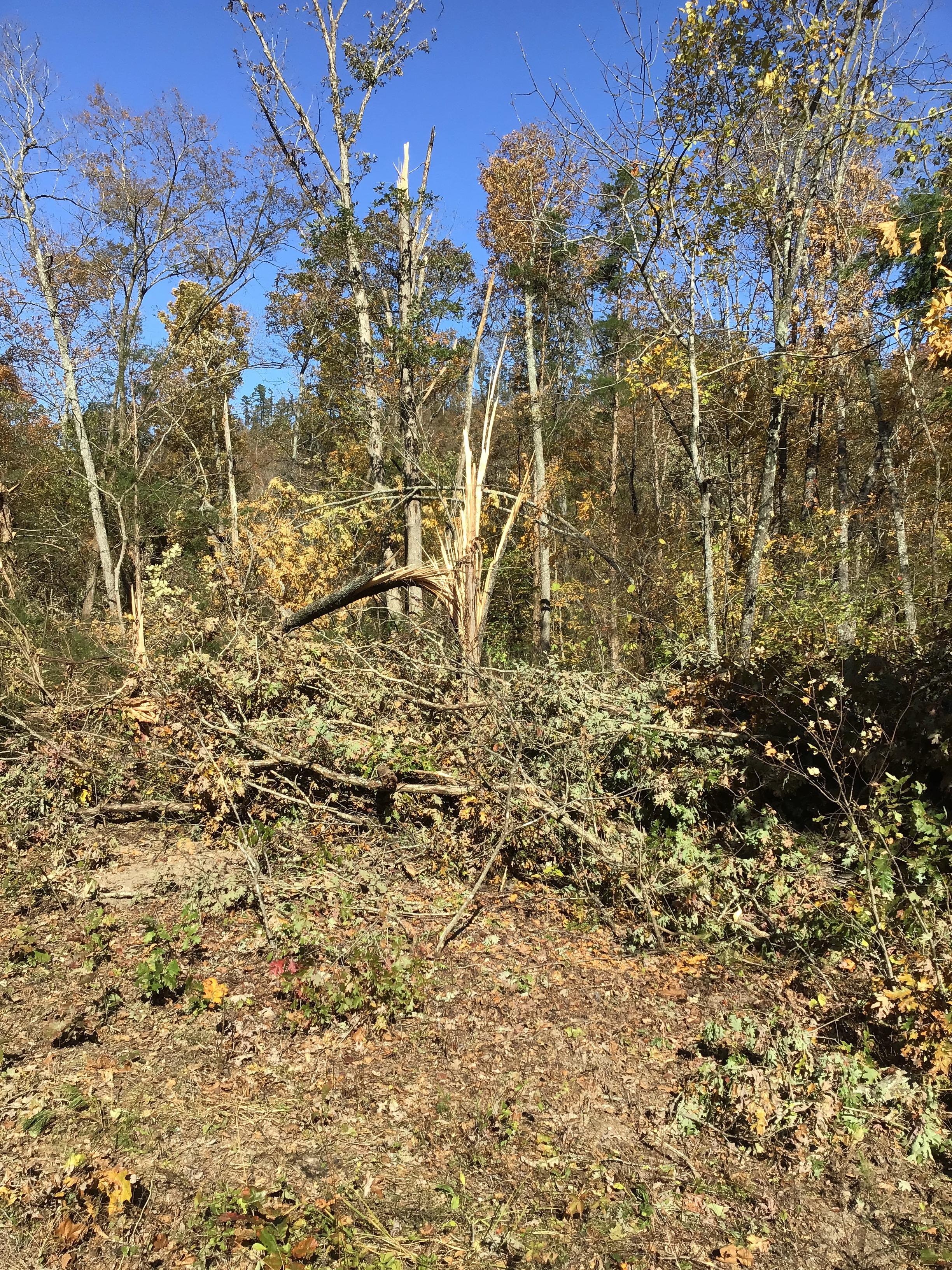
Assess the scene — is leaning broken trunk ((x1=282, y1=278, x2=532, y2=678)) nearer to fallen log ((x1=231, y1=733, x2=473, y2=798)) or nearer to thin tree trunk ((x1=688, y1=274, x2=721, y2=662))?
fallen log ((x1=231, y1=733, x2=473, y2=798))

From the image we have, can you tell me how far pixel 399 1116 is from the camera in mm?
3234

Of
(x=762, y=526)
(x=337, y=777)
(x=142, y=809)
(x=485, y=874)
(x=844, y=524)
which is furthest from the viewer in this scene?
(x=844, y=524)

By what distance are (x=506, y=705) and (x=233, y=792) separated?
216 centimetres

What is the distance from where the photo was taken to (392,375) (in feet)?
41.2

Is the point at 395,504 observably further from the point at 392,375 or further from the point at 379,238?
the point at 379,238

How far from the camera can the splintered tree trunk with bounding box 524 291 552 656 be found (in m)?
15.6

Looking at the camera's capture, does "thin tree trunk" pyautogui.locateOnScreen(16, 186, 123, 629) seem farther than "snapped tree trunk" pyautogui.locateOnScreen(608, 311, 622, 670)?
Yes

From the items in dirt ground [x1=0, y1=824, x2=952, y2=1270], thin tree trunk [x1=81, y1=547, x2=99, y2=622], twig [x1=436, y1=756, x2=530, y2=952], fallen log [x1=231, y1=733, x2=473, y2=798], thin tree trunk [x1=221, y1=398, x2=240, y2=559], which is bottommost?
dirt ground [x1=0, y1=824, x2=952, y2=1270]

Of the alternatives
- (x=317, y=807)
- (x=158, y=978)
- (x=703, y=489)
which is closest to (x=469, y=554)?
(x=317, y=807)

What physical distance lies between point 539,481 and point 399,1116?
1400 cm

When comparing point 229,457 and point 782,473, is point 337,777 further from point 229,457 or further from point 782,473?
point 229,457

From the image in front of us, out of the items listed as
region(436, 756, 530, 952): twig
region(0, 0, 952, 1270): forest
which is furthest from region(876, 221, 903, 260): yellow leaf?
region(436, 756, 530, 952): twig

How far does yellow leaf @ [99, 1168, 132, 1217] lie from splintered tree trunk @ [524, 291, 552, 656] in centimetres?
1275

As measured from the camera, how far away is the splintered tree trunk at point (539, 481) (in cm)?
1562
